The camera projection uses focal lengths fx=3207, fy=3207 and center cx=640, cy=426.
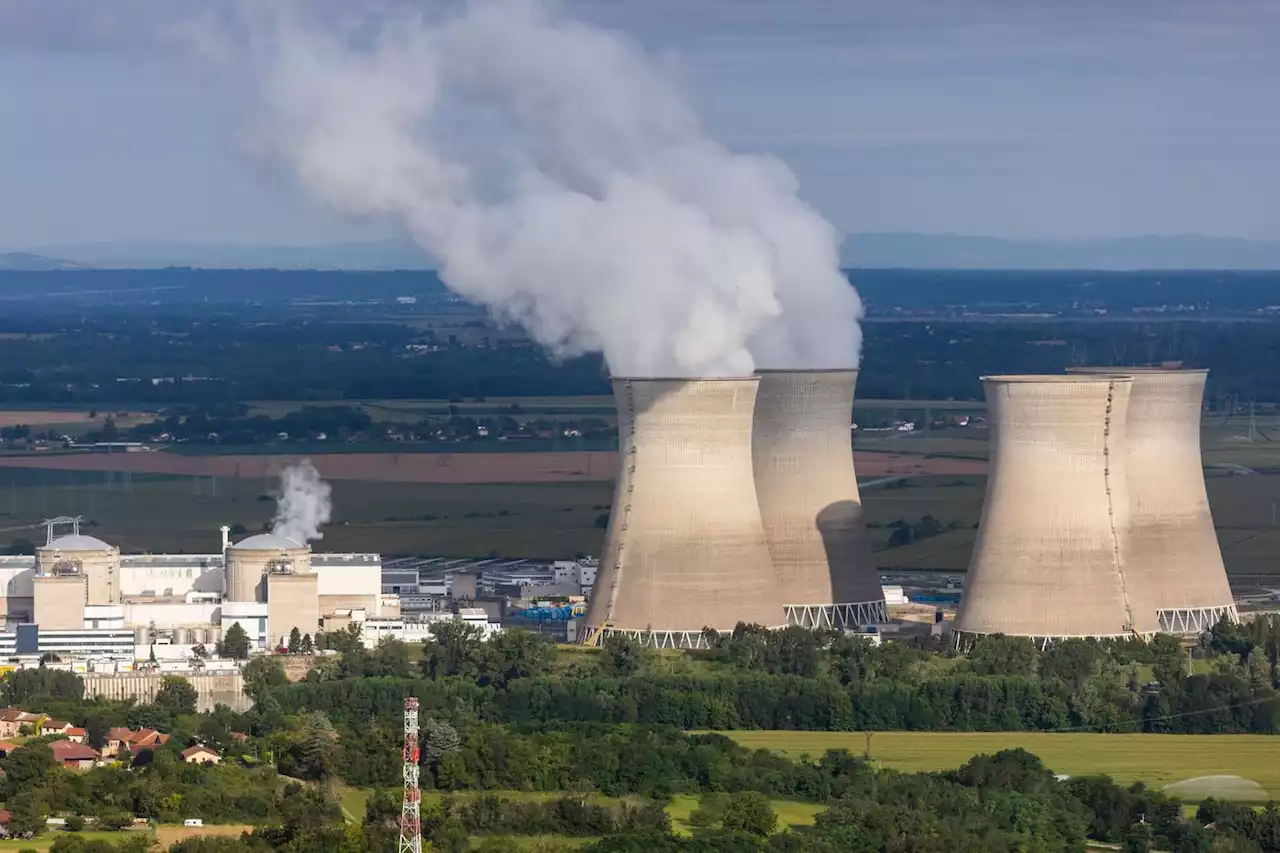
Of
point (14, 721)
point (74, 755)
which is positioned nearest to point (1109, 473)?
point (14, 721)

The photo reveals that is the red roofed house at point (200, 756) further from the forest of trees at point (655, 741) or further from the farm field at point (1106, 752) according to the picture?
the farm field at point (1106, 752)

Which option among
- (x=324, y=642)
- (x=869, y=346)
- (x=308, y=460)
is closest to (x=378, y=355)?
(x=869, y=346)

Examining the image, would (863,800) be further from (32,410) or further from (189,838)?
(32,410)

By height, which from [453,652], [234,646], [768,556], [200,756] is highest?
[768,556]

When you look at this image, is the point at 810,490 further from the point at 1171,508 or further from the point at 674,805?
the point at 674,805

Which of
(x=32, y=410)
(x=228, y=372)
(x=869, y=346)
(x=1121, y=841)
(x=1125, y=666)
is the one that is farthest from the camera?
(x=869, y=346)

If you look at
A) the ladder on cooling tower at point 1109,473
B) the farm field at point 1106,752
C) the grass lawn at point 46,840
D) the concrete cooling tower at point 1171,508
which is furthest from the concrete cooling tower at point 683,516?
the grass lawn at point 46,840

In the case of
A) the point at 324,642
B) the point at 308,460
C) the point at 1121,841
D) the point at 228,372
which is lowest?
the point at 1121,841

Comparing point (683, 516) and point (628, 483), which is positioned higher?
point (628, 483)
